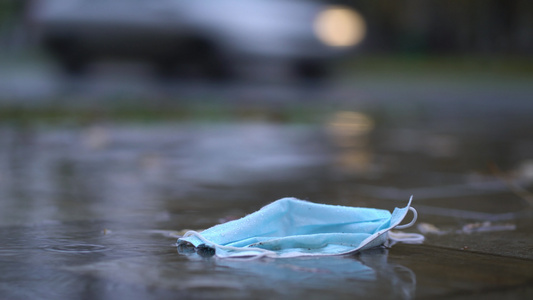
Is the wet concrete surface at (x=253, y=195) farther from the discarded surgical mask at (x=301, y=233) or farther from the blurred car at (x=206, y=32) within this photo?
the blurred car at (x=206, y=32)

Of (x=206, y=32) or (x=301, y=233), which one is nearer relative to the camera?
(x=301, y=233)

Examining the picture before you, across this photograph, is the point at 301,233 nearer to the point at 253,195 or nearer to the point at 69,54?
the point at 253,195

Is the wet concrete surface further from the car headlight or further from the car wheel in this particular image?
the car wheel

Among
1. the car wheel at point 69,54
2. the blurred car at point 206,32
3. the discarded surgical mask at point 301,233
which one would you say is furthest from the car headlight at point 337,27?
the discarded surgical mask at point 301,233

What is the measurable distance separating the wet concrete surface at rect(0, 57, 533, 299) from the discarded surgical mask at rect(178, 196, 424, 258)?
0.23 feet

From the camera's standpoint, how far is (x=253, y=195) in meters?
4.45

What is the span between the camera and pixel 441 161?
611 cm

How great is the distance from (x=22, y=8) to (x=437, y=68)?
1679 cm

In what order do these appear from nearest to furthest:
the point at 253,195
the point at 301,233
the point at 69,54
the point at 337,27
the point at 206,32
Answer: the point at 301,233
the point at 253,195
the point at 206,32
the point at 337,27
the point at 69,54

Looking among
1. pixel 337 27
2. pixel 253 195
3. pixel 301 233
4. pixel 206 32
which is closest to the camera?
pixel 301 233

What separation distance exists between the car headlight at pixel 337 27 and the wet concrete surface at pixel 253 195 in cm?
403

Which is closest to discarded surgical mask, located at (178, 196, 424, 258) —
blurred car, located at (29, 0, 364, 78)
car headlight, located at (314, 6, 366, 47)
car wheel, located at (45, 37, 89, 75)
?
blurred car, located at (29, 0, 364, 78)

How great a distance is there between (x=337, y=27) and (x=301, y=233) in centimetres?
1137

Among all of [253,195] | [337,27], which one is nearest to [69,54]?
[337,27]
